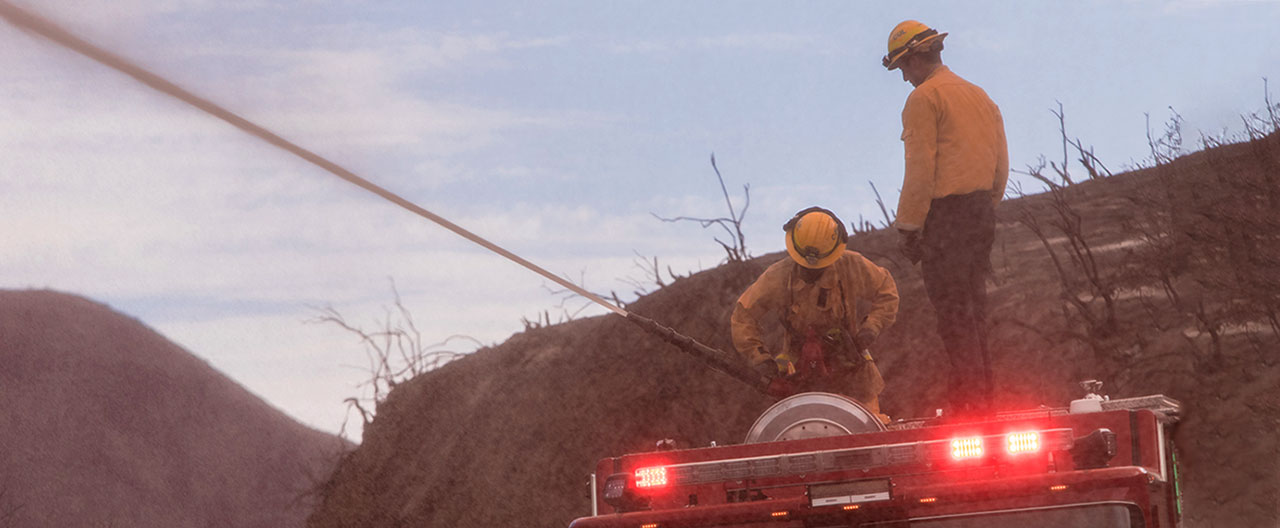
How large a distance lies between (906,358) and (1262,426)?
152 inches

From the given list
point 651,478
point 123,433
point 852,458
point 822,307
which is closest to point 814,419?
point 852,458

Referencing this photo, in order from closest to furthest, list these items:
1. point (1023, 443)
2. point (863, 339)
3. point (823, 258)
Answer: point (1023, 443)
point (823, 258)
point (863, 339)

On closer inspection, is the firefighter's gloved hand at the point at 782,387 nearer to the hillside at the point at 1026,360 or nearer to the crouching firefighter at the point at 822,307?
the crouching firefighter at the point at 822,307

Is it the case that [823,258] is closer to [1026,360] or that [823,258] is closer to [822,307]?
[822,307]

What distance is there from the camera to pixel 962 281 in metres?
7.47

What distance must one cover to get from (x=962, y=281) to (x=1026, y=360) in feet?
17.2

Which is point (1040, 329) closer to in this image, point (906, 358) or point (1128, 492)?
point (906, 358)

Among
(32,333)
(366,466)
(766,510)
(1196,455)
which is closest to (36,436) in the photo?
(32,333)

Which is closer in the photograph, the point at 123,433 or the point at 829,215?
the point at 829,215

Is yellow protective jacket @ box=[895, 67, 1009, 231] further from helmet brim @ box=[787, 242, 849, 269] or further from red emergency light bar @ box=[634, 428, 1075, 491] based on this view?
red emergency light bar @ box=[634, 428, 1075, 491]

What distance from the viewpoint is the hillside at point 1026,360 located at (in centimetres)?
1075

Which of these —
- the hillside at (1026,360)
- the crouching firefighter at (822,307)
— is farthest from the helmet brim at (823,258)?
the hillside at (1026,360)

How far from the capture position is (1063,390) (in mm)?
11805

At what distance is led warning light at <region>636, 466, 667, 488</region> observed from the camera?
5719 millimetres
